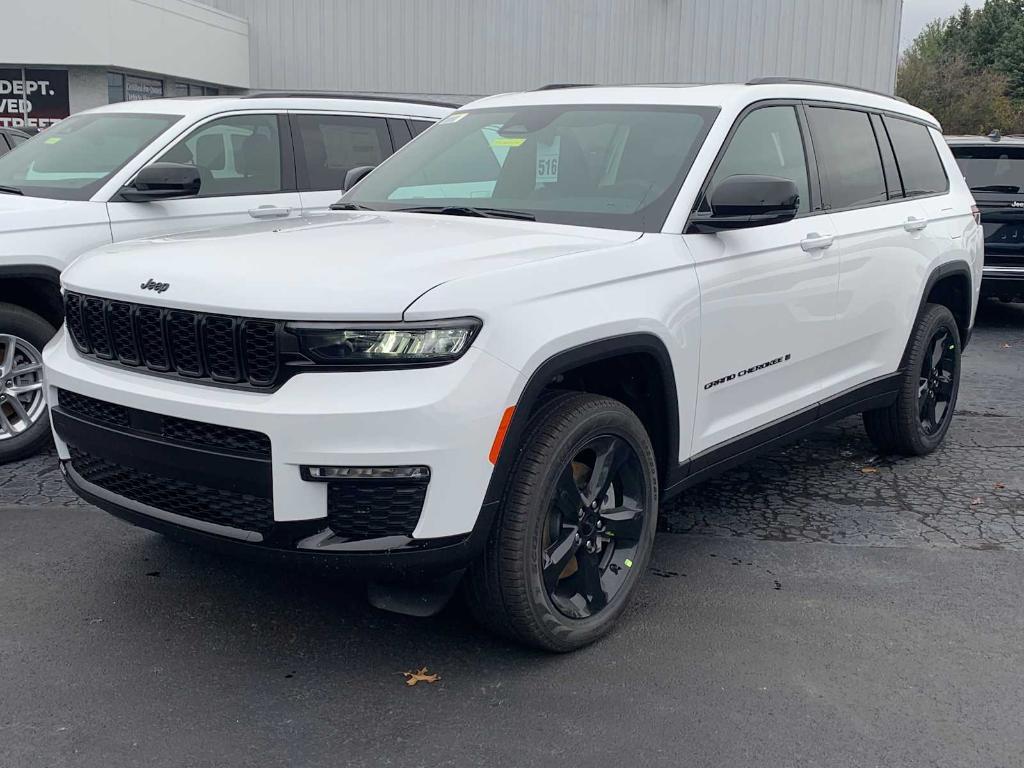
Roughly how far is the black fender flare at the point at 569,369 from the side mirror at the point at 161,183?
3.25 metres

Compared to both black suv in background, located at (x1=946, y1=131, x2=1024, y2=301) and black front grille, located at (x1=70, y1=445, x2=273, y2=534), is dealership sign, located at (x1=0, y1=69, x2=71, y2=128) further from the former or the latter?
black front grille, located at (x1=70, y1=445, x2=273, y2=534)

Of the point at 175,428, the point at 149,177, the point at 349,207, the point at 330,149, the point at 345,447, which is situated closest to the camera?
the point at 345,447

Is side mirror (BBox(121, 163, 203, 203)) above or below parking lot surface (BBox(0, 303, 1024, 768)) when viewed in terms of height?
above

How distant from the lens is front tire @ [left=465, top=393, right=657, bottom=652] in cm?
337

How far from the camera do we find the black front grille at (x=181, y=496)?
3236 millimetres

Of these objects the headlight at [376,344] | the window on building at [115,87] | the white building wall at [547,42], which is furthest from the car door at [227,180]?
the white building wall at [547,42]

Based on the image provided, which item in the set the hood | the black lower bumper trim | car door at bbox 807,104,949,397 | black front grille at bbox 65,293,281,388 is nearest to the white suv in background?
the hood

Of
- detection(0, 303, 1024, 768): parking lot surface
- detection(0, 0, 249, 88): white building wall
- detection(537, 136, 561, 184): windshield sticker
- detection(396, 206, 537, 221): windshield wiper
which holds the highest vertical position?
detection(0, 0, 249, 88): white building wall

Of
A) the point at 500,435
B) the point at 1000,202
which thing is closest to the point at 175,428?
the point at 500,435

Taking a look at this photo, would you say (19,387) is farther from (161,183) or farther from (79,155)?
(79,155)

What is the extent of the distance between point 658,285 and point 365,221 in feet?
3.87

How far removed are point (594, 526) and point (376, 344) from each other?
3.54 feet

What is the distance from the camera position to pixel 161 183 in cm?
596

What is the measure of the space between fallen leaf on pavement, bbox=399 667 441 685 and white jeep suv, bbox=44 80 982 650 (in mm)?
254
